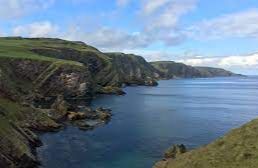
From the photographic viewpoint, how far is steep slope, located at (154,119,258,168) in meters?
45.4

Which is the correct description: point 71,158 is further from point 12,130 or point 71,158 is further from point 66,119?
point 66,119

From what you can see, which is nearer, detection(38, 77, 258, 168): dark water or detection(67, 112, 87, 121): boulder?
detection(38, 77, 258, 168): dark water

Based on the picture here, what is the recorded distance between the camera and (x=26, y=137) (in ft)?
297

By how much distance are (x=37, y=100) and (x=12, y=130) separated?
101194 mm

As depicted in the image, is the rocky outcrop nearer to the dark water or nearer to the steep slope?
the dark water

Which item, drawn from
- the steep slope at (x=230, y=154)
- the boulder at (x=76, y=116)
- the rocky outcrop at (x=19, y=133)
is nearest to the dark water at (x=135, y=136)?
the rocky outcrop at (x=19, y=133)

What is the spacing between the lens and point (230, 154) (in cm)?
4762

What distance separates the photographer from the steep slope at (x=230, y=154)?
45.4 metres

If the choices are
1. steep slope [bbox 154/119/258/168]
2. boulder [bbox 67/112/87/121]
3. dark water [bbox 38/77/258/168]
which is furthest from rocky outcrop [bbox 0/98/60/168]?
steep slope [bbox 154/119/258/168]

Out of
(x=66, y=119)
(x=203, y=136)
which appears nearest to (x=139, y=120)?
(x=66, y=119)

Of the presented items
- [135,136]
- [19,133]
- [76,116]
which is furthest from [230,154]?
[76,116]

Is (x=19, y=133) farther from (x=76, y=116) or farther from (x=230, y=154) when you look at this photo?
(x=230, y=154)

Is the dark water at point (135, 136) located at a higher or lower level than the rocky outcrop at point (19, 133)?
lower

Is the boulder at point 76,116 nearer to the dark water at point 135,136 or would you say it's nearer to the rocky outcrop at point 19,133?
the dark water at point 135,136
